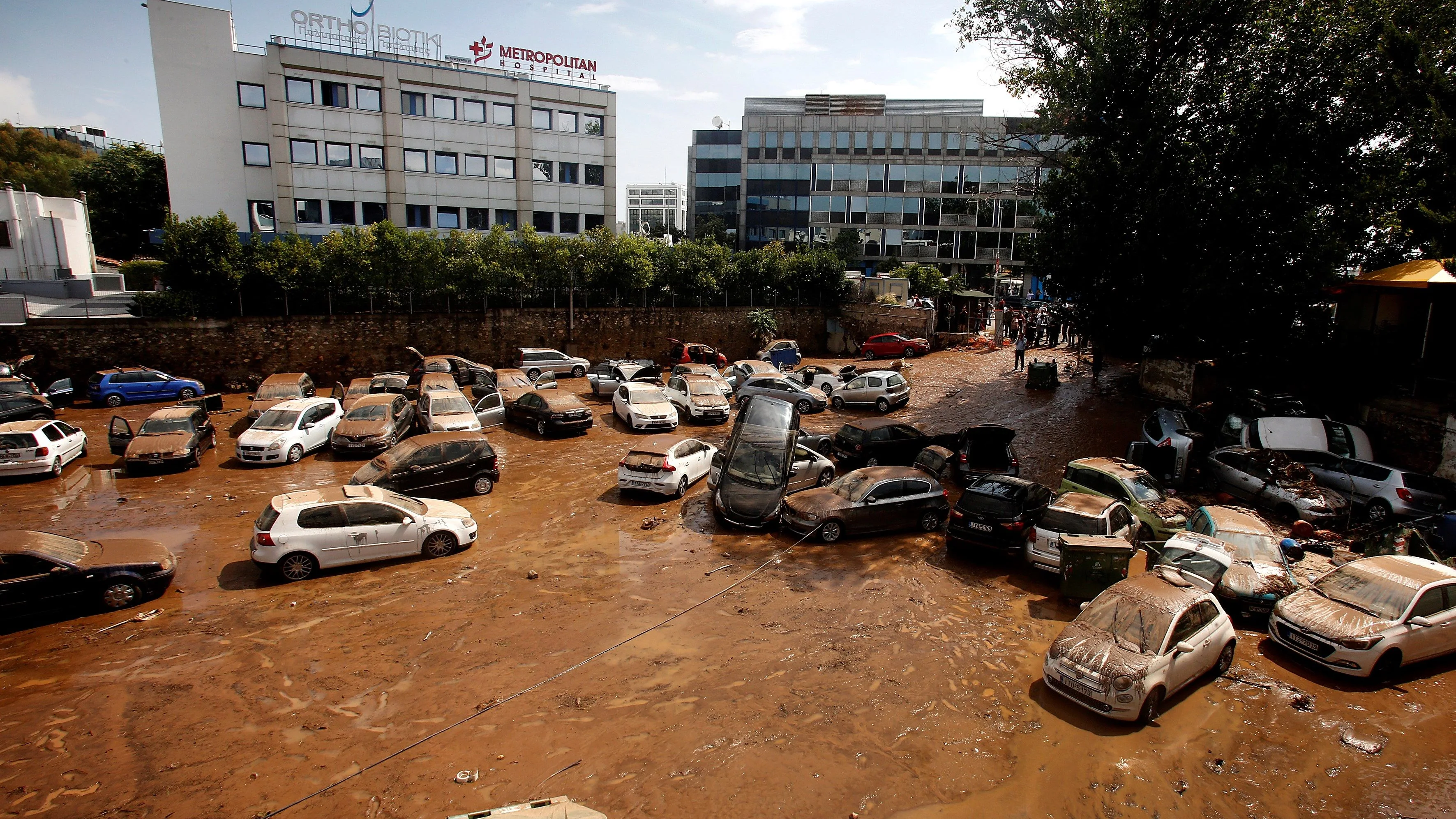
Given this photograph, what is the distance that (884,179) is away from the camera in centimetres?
6581

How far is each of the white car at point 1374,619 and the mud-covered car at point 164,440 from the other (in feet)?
76.2

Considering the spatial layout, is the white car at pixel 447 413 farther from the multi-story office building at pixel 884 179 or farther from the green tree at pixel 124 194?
the multi-story office building at pixel 884 179

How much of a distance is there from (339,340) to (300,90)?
15532mm

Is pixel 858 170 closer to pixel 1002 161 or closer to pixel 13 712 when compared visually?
pixel 1002 161

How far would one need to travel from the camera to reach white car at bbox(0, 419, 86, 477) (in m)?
17.0

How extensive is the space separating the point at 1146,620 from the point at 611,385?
2215 cm

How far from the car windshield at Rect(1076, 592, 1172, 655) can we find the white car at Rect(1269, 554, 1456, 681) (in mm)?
2756

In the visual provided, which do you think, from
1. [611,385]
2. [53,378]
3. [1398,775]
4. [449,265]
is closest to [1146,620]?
[1398,775]

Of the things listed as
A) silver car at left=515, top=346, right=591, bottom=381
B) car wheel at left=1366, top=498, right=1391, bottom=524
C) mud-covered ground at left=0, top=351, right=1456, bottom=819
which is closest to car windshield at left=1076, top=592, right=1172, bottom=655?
mud-covered ground at left=0, top=351, right=1456, bottom=819

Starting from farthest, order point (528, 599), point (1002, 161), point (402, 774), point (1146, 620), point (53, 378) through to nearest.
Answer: point (1002, 161) < point (53, 378) < point (528, 599) < point (1146, 620) < point (402, 774)

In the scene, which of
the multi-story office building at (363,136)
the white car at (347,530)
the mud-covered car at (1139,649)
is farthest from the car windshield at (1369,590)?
the multi-story office building at (363,136)

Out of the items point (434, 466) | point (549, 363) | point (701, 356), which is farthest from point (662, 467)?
point (701, 356)

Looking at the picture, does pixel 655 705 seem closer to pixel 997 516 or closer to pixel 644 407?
pixel 997 516

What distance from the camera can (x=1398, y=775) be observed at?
7859 millimetres
